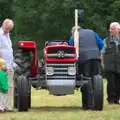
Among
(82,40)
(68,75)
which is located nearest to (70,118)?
(68,75)

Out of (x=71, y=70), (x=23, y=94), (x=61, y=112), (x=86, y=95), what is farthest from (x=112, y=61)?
(x=23, y=94)

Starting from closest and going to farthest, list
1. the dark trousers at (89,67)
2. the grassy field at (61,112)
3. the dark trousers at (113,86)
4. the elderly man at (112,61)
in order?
the grassy field at (61,112) → the dark trousers at (89,67) → the elderly man at (112,61) → the dark trousers at (113,86)

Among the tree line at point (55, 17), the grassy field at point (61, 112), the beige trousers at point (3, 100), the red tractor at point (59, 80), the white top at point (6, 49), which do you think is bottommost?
the grassy field at point (61, 112)

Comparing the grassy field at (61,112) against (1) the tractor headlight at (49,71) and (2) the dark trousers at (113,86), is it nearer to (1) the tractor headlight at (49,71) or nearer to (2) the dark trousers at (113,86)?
(2) the dark trousers at (113,86)

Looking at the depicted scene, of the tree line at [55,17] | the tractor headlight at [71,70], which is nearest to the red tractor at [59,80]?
the tractor headlight at [71,70]

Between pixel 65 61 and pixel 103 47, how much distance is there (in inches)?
72.1

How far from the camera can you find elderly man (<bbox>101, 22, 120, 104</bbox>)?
12402 mm

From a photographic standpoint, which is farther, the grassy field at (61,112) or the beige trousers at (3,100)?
the beige trousers at (3,100)

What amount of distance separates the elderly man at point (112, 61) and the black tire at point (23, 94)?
2443mm

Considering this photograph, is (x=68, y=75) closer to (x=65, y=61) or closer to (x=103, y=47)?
(x=65, y=61)

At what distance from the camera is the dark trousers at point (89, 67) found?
11406 mm

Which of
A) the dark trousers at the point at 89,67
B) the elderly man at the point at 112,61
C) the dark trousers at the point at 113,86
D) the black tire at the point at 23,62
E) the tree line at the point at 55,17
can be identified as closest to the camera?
the dark trousers at the point at 89,67

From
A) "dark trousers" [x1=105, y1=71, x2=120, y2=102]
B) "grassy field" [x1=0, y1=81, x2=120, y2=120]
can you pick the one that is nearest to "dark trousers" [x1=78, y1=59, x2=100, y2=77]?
"grassy field" [x1=0, y1=81, x2=120, y2=120]

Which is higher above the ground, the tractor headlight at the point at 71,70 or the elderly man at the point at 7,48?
the elderly man at the point at 7,48
